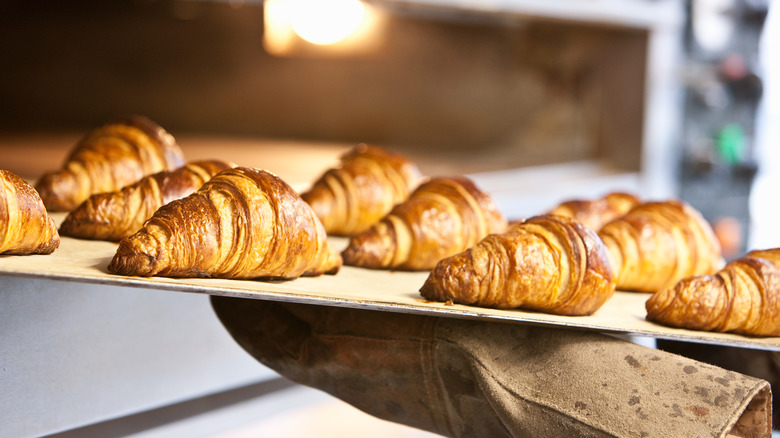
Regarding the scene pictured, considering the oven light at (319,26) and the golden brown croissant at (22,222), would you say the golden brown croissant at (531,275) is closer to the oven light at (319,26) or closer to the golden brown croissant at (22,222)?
the golden brown croissant at (22,222)

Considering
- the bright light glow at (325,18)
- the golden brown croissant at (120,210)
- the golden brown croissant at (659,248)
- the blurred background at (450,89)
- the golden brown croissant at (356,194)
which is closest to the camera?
the golden brown croissant at (120,210)

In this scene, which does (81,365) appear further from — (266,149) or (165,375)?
(266,149)

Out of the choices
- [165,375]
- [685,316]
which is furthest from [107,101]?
[685,316]

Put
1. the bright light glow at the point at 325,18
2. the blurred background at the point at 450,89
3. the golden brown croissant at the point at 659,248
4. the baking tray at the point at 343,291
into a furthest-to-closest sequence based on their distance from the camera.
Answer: the bright light glow at the point at 325,18
the blurred background at the point at 450,89
the golden brown croissant at the point at 659,248
the baking tray at the point at 343,291

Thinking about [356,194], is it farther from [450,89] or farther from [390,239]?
A: [450,89]

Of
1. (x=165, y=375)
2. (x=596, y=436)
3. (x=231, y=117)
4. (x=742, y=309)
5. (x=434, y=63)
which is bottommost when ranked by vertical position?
(x=165, y=375)

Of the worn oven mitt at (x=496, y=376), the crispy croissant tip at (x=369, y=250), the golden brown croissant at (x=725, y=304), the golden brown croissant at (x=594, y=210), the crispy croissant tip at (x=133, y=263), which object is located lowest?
the worn oven mitt at (x=496, y=376)

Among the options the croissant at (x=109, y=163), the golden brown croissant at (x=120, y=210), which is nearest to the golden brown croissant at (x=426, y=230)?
the golden brown croissant at (x=120, y=210)
